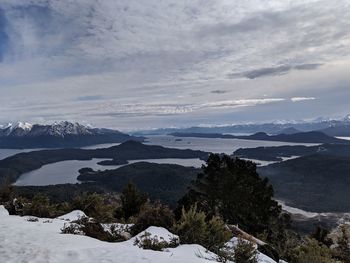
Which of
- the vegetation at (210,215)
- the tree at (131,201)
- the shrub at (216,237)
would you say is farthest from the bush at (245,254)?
the tree at (131,201)

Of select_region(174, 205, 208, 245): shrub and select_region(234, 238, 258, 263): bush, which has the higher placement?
select_region(174, 205, 208, 245): shrub

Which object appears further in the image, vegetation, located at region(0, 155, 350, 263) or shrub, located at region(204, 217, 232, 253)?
vegetation, located at region(0, 155, 350, 263)

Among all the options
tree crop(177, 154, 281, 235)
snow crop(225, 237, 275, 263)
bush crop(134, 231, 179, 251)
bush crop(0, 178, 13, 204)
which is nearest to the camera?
bush crop(134, 231, 179, 251)

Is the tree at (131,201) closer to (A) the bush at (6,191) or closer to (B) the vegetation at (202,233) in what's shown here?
(A) the bush at (6,191)

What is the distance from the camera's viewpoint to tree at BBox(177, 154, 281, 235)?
38.6m

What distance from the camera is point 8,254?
12617mm

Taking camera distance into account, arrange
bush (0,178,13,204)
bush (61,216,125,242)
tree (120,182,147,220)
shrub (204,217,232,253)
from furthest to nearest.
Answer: tree (120,182,147,220) → bush (0,178,13,204) → bush (61,216,125,242) → shrub (204,217,232,253)

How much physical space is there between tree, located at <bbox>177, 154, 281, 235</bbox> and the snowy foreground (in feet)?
71.7

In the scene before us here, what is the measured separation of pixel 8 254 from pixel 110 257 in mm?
3405

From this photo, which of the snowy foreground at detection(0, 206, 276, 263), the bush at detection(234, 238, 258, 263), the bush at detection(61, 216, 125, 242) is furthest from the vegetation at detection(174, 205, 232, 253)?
the bush at detection(61, 216, 125, 242)

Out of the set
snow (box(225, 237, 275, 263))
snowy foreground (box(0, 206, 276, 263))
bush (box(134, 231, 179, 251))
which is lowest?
snow (box(225, 237, 275, 263))

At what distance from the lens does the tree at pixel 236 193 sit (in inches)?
1521

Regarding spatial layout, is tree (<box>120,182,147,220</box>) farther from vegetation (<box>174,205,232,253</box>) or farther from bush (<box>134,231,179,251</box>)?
bush (<box>134,231,179,251</box>)

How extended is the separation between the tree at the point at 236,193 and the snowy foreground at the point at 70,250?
21867 millimetres
